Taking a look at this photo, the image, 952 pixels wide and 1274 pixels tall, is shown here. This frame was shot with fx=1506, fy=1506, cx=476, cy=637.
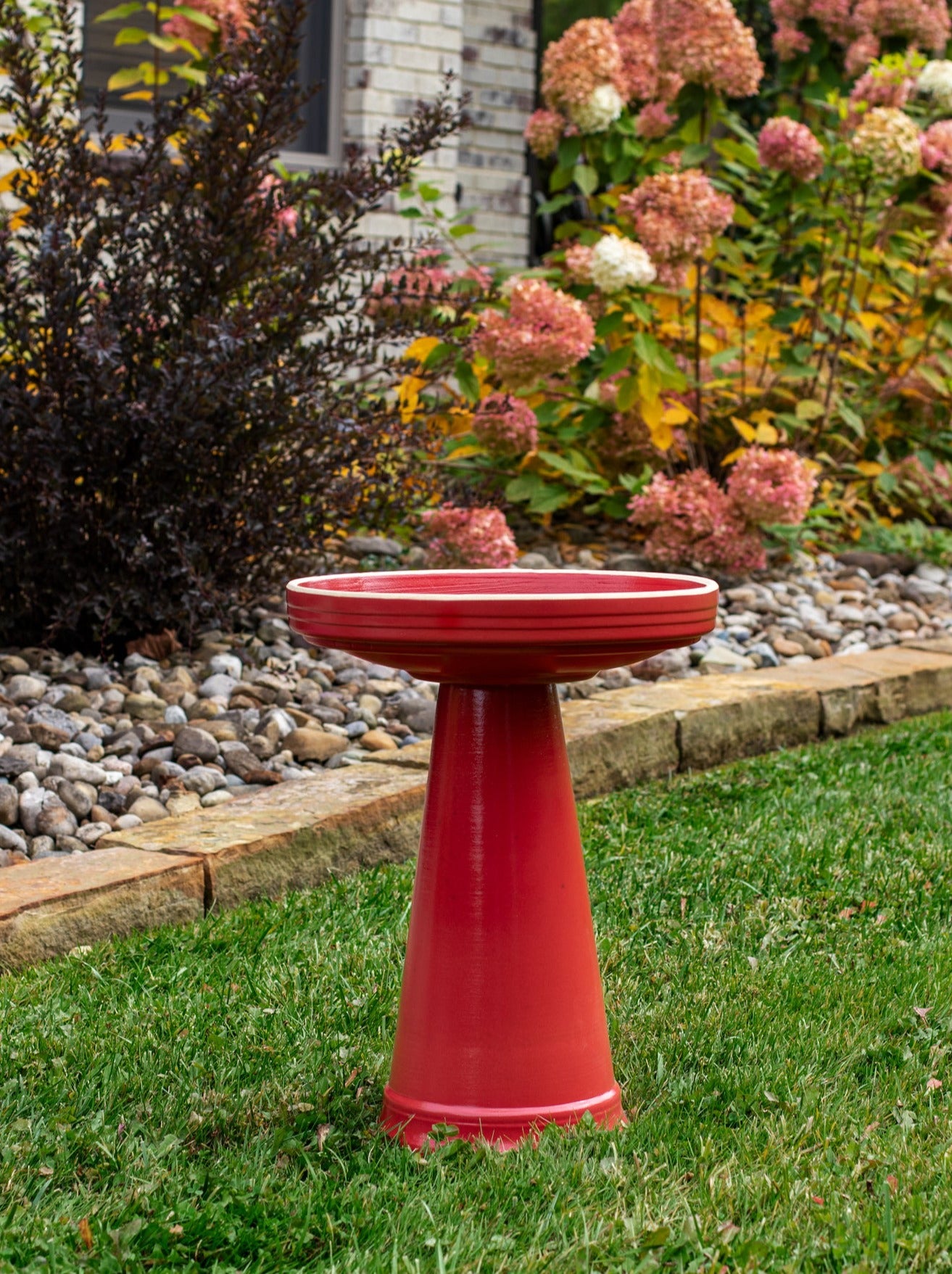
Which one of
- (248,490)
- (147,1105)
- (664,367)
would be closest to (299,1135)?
(147,1105)

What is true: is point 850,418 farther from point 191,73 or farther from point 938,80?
point 191,73

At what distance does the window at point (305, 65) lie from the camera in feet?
25.7

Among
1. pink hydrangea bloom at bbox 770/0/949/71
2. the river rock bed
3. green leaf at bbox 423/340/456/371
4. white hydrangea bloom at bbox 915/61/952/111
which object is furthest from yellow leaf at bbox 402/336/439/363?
pink hydrangea bloom at bbox 770/0/949/71

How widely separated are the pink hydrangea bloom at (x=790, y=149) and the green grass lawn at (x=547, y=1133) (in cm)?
340

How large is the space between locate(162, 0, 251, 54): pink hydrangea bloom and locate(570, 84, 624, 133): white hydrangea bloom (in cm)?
137

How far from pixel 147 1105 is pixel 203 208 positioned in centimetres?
289

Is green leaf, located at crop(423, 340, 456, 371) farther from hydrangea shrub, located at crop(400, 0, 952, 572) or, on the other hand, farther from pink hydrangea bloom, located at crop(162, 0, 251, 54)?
pink hydrangea bloom, located at crop(162, 0, 251, 54)

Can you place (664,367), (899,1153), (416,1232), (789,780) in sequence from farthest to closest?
(664,367)
(789,780)
(899,1153)
(416,1232)

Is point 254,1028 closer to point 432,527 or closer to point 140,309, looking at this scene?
point 140,309

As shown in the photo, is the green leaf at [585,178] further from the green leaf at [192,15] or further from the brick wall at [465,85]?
the brick wall at [465,85]

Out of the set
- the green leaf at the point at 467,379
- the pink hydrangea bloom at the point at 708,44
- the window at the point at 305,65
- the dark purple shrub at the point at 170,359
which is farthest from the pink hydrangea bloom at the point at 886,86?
the window at the point at 305,65

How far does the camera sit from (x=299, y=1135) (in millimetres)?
2113

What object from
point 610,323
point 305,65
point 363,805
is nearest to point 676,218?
point 610,323

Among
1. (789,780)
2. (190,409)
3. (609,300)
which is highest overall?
(609,300)
